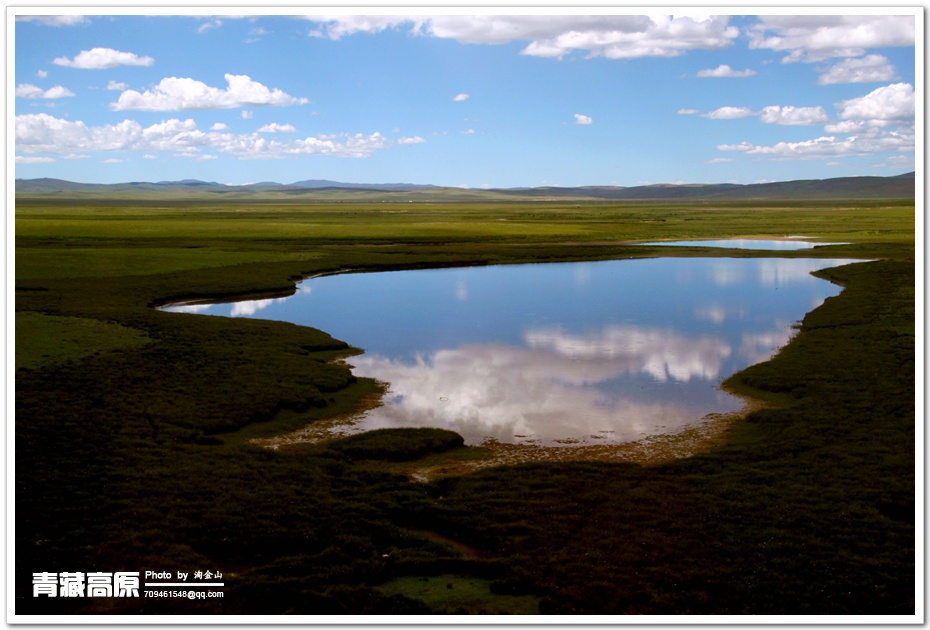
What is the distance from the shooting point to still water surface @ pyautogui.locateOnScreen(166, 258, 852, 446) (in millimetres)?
19109

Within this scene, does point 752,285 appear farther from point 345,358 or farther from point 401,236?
point 401,236

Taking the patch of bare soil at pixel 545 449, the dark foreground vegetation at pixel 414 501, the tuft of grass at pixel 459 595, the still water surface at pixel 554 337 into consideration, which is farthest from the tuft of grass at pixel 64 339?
the tuft of grass at pixel 459 595

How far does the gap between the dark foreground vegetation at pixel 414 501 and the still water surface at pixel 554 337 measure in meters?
1.73

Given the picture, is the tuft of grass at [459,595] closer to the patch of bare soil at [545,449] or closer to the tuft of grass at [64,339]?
the patch of bare soil at [545,449]

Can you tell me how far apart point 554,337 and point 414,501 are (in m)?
15.8

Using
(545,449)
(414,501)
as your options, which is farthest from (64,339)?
(414,501)

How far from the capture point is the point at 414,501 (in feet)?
43.6

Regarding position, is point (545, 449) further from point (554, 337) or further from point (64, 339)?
point (64, 339)

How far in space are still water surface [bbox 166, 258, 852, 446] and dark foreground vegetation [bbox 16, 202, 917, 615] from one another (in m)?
1.73

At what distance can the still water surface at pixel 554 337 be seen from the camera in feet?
62.7

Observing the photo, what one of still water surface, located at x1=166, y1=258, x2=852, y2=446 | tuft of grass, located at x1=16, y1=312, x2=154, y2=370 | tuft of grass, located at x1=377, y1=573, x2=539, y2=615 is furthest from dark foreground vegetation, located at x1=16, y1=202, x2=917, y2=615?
still water surface, located at x1=166, y1=258, x2=852, y2=446

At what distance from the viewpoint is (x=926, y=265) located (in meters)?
12.4

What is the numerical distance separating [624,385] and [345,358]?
27.8ft

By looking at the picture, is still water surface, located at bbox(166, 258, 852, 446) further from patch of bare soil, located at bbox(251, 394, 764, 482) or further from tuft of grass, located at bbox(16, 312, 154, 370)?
tuft of grass, located at bbox(16, 312, 154, 370)
